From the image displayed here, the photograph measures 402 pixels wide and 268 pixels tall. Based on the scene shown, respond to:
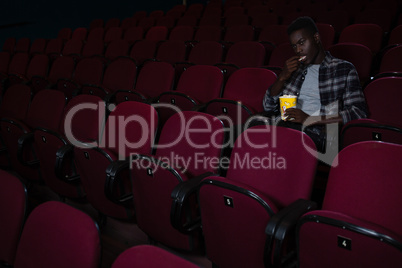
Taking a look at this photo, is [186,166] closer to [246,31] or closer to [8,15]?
[246,31]

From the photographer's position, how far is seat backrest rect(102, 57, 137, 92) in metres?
2.89

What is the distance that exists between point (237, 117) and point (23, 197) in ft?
3.83

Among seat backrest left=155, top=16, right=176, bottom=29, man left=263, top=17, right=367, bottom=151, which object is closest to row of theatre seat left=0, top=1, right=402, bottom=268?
man left=263, top=17, right=367, bottom=151

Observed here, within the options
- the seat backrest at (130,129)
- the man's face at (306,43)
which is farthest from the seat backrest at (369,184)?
the seat backrest at (130,129)

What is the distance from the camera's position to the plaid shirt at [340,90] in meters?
1.56

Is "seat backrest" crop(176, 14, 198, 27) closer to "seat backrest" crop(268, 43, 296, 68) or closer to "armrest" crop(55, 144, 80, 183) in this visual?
"seat backrest" crop(268, 43, 296, 68)

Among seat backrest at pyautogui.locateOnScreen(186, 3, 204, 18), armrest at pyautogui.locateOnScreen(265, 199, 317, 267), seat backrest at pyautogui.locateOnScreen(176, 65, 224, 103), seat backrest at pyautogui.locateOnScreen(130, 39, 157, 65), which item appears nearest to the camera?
armrest at pyautogui.locateOnScreen(265, 199, 317, 267)

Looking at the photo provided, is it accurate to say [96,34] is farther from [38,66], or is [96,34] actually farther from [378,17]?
[378,17]

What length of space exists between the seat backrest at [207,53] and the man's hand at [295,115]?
1.55 m

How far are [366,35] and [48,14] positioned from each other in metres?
5.64

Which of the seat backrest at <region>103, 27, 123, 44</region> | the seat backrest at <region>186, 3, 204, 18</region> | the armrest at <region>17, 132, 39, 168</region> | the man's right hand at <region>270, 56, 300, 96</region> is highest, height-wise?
the seat backrest at <region>186, 3, 204, 18</region>

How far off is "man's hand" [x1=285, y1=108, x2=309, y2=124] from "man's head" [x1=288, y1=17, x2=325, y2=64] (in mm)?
309

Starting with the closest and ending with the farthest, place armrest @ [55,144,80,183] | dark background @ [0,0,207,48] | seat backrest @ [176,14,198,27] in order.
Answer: armrest @ [55,144,80,183] → seat backrest @ [176,14,198,27] → dark background @ [0,0,207,48]

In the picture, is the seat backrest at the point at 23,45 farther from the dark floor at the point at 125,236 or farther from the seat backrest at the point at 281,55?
the dark floor at the point at 125,236
